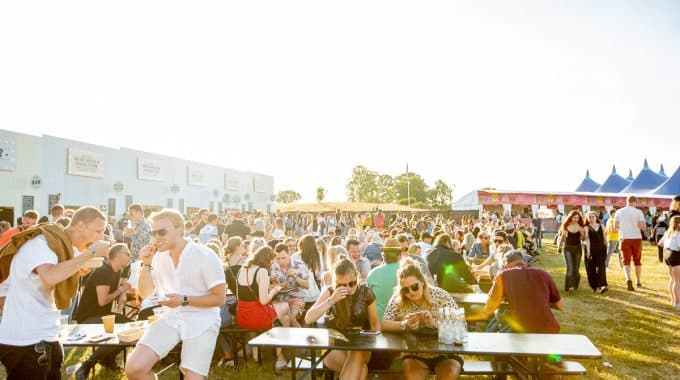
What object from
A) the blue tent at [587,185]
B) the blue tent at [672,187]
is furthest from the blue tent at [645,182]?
the blue tent at [587,185]

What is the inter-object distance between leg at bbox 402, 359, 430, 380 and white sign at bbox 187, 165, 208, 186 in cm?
3025

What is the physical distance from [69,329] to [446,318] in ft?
11.9

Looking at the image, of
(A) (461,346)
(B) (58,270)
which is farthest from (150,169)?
(A) (461,346)

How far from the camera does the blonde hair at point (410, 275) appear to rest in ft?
12.8

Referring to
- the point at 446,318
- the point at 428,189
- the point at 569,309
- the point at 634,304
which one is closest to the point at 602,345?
the point at 569,309

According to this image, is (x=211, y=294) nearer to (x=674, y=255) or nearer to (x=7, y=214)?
(x=674, y=255)

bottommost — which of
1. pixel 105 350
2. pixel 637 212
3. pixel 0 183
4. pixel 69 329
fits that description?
pixel 105 350

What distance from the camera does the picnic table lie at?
332 centimetres

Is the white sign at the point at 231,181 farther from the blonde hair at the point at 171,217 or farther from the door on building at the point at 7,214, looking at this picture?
the blonde hair at the point at 171,217

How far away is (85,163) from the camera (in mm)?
22969

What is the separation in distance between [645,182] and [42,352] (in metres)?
44.7

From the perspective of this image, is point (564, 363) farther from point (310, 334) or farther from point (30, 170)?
point (30, 170)

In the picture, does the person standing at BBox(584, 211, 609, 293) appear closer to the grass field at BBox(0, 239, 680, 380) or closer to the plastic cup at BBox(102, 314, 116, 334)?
the grass field at BBox(0, 239, 680, 380)

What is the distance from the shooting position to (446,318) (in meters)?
3.55
